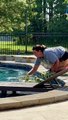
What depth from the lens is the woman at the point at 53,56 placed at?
812cm

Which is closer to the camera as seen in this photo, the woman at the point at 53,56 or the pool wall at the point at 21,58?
the woman at the point at 53,56

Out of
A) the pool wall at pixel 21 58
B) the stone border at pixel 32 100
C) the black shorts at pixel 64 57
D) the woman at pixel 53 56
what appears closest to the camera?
the stone border at pixel 32 100

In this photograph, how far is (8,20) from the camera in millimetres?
24266

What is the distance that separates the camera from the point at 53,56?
814 centimetres

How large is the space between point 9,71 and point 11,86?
5203 mm

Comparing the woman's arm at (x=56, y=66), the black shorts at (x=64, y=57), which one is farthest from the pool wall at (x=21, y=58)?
the woman's arm at (x=56, y=66)

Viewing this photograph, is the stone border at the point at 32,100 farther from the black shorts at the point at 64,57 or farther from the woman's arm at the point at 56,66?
the black shorts at the point at 64,57

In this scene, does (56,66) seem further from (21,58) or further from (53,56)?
(21,58)

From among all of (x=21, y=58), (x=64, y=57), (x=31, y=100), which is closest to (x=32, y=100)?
(x=31, y=100)

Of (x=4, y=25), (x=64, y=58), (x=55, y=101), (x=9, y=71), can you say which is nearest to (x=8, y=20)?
(x=4, y=25)

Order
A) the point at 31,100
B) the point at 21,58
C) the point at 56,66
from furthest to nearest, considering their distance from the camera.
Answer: the point at 21,58
the point at 56,66
the point at 31,100

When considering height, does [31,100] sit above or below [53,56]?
below

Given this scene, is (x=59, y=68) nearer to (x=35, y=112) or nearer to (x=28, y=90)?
(x=28, y=90)

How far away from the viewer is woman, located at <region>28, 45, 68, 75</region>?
320 inches
